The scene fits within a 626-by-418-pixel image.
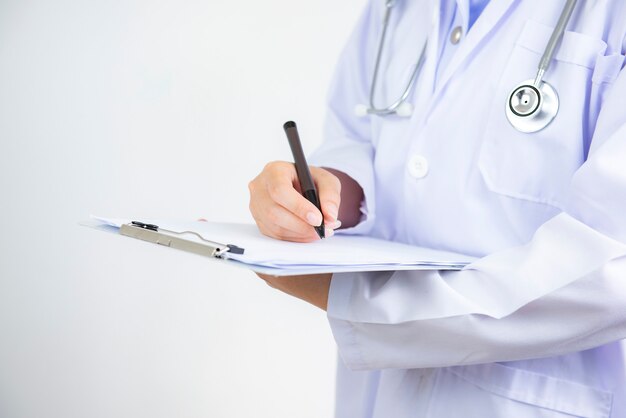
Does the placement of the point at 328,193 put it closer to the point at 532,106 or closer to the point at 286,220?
the point at 286,220

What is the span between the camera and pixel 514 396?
2.09ft

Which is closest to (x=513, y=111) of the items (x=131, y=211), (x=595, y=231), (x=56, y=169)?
(x=595, y=231)

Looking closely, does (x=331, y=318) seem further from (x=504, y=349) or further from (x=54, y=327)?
(x=54, y=327)

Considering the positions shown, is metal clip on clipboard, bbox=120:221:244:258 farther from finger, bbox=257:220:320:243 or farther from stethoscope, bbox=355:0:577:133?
stethoscope, bbox=355:0:577:133

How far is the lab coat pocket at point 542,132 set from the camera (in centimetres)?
63

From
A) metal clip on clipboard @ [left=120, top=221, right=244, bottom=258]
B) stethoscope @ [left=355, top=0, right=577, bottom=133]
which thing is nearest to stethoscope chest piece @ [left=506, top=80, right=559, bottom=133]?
stethoscope @ [left=355, top=0, right=577, bottom=133]

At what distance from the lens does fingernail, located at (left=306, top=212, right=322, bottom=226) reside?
611 mm

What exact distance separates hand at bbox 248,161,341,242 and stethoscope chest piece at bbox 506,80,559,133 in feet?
0.68

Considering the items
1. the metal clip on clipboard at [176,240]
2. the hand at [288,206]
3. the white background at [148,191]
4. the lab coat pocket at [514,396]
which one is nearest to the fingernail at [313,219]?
the hand at [288,206]

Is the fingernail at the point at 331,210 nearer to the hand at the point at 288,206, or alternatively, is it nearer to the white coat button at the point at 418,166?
the hand at the point at 288,206

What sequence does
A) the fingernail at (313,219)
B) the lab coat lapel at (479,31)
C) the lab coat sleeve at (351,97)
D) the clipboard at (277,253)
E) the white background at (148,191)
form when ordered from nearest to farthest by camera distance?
1. the clipboard at (277,253)
2. the fingernail at (313,219)
3. the lab coat lapel at (479,31)
4. the lab coat sleeve at (351,97)
5. the white background at (148,191)

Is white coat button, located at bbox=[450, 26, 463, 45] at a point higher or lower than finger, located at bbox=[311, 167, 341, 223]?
higher

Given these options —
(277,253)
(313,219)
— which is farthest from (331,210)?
(277,253)

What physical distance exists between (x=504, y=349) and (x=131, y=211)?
1287mm
